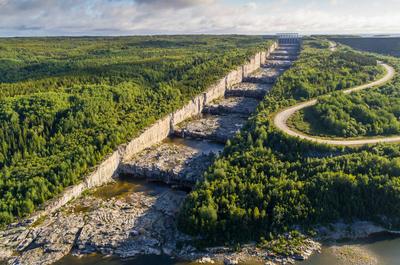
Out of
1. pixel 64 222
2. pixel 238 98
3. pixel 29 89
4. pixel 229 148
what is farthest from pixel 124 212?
pixel 238 98

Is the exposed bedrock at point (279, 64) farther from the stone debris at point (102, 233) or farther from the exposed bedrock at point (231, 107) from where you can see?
the stone debris at point (102, 233)

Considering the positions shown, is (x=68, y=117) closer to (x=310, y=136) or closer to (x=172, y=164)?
(x=172, y=164)

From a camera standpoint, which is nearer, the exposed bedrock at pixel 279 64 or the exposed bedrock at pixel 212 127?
the exposed bedrock at pixel 212 127

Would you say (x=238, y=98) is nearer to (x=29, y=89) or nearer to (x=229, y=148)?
(x=229, y=148)

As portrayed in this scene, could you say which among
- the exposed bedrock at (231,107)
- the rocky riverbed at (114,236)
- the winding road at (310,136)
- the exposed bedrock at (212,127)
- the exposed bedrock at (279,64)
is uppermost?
the exposed bedrock at (279,64)

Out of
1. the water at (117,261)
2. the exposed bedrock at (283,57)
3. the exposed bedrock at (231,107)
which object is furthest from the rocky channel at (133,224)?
the exposed bedrock at (283,57)

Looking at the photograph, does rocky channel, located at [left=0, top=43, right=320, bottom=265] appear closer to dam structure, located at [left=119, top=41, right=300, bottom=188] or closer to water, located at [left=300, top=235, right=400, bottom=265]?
dam structure, located at [left=119, top=41, right=300, bottom=188]
